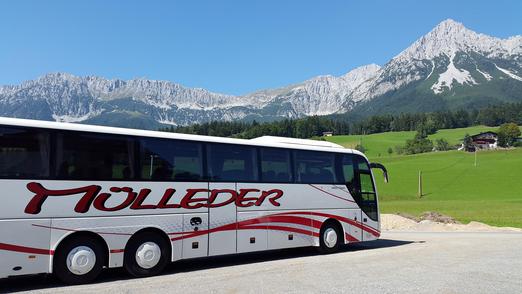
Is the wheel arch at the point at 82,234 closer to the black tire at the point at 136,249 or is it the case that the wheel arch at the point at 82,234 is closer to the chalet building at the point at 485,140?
the black tire at the point at 136,249

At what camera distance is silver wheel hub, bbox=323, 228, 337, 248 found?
55.3ft

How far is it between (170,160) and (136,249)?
7.66ft

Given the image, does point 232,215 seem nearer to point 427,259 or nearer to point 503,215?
point 427,259

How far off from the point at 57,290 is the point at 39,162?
8.78 ft

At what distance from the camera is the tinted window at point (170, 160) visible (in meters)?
12.1

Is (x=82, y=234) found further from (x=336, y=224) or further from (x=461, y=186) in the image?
(x=461, y=186)

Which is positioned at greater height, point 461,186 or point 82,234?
point 82,234

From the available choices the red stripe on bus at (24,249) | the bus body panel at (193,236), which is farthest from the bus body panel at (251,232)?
the red stripe on bus at (24,249)

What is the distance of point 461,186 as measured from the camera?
71.2 m

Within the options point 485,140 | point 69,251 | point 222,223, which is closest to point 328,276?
point 222,223

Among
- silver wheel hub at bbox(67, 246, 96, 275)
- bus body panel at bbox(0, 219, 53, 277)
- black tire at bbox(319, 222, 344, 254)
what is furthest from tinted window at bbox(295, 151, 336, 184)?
bus body panel at bbox(0, 219, 53, 277)

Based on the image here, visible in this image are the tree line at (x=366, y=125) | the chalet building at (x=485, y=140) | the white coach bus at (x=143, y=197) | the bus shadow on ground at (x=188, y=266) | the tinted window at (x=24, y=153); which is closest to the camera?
the tinted window at (x=24, y=153)

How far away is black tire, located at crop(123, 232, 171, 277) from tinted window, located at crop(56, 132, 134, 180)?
153 centimetres

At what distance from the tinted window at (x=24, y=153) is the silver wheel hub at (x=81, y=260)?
1.83 m
